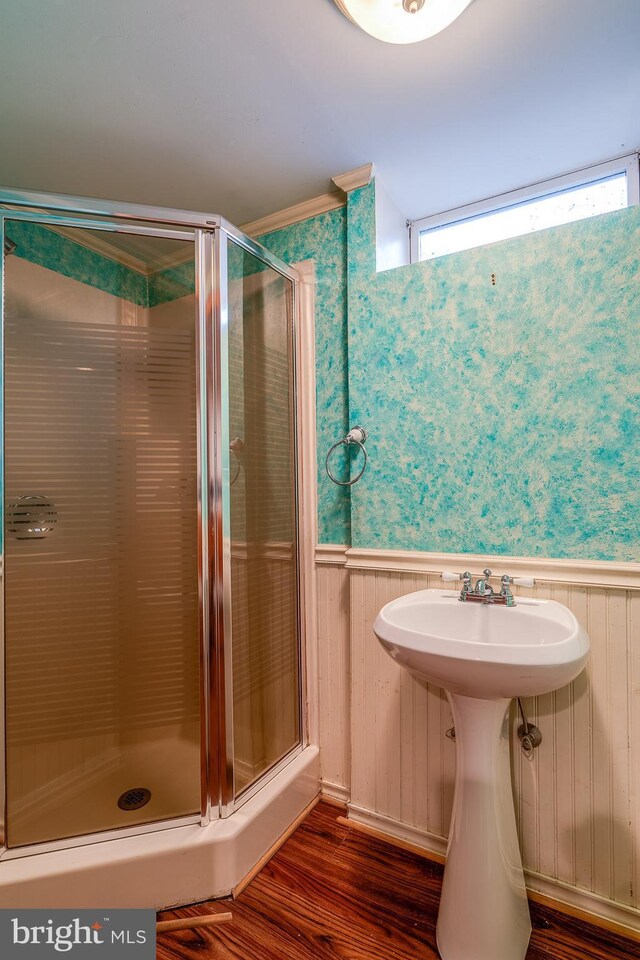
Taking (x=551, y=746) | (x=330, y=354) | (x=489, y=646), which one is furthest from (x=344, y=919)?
(x=330, y=354)

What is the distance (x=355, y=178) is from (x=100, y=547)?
1585 mm

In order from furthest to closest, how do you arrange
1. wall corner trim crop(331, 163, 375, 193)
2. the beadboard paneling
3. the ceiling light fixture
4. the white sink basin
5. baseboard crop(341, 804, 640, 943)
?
1. the beadboard paneling
2. wall corner trim crop(331, 163, 375, 193)
3. baseboard crop(341, 804, 640, 943)
4. the ceiling light fixture
5. the white sink basin

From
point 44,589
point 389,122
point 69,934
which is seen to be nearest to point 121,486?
point 44,589

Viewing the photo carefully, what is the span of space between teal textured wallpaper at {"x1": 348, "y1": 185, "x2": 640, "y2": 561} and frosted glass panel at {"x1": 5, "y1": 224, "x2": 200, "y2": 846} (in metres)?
0.67

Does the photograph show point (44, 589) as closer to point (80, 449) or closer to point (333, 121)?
point (80, 449)

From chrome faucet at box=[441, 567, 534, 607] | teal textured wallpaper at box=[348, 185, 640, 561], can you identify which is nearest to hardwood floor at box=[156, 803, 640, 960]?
chrome faucet at box=[441, 567, 534, 607]

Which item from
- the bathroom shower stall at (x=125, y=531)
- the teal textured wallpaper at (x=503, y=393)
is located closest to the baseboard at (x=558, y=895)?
the bathroom shower stall at (x=125, y=531)

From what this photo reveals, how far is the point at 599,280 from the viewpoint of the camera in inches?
49.9

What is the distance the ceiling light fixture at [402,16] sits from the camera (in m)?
1.04

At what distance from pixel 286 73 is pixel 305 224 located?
60cm

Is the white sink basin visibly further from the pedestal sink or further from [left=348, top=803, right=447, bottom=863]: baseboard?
[left=348, top=803, right=447, bottom=863]: baseboard

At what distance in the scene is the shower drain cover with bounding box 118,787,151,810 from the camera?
53.6 inches

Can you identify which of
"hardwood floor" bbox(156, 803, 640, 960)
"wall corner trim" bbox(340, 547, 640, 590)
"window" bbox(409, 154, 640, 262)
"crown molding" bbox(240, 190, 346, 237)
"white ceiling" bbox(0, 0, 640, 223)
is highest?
"white ceiling" bbox(0, 0, 640, 223)

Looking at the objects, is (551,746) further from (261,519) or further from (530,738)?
(261,519)
